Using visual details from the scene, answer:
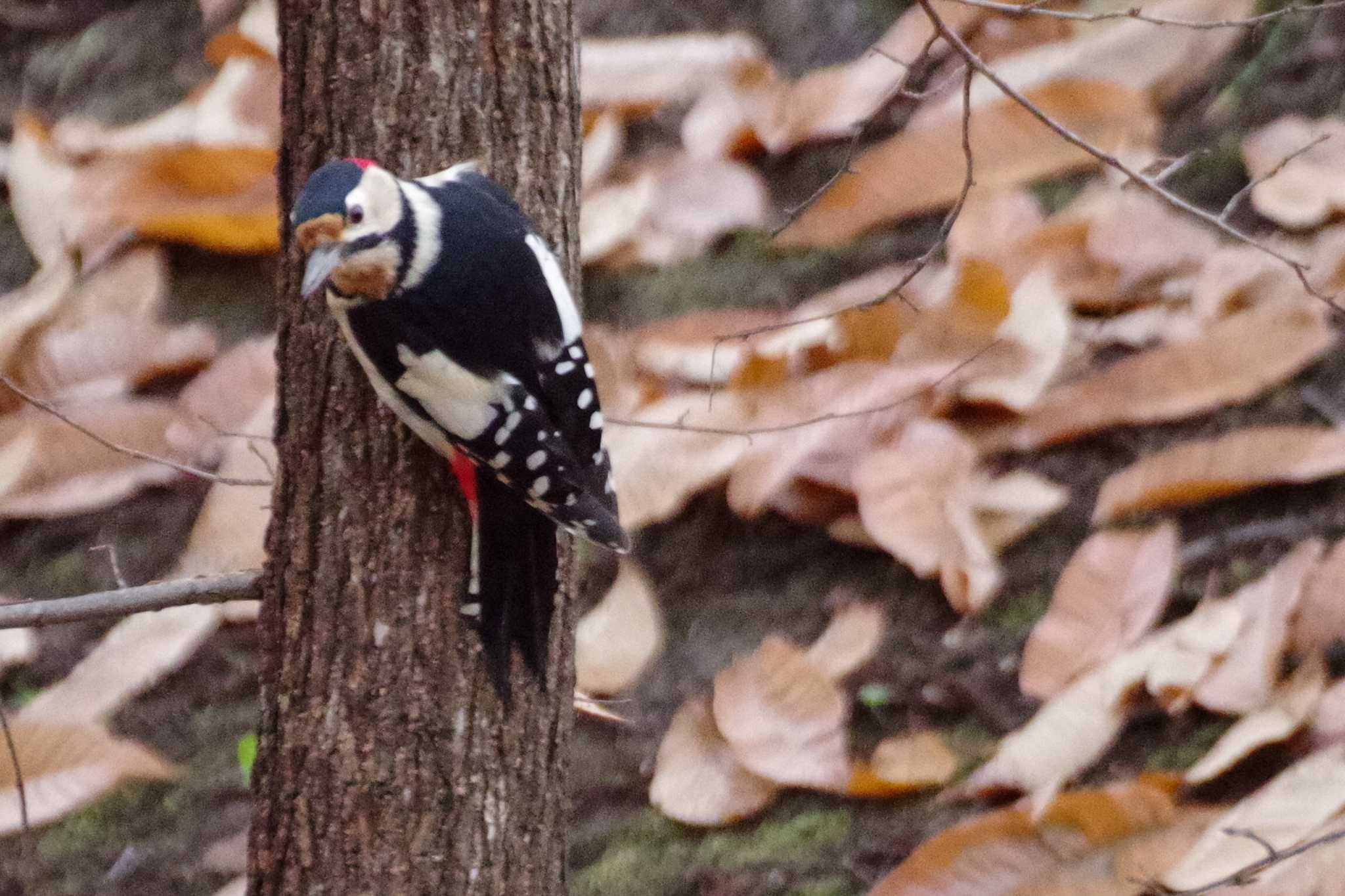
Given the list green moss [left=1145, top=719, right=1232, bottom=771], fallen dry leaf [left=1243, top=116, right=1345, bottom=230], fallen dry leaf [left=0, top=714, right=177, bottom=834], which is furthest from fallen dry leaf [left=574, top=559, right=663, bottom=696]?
fallen dry leaf [left=1243, top=116, right=1345, bottom=230]

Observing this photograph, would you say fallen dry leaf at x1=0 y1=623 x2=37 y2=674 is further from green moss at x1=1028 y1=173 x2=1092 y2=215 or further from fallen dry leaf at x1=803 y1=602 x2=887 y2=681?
green moss at x1=1028 y1=173 x2=1092 y2=215

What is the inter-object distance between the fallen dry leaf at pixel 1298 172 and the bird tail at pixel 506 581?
6.04 ft

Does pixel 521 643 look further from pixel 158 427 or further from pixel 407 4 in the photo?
pixel 158 427

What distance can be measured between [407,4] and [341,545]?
48 cm

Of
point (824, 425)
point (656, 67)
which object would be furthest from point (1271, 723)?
point (656, 67)

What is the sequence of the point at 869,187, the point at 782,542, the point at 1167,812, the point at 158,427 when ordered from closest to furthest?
the point at 1167,812, the point at 782,542, the point at 158,427, the point at 869,187

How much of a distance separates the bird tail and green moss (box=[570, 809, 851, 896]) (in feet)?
2.08

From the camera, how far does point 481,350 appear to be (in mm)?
1361

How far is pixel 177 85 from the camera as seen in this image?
11.4 feet

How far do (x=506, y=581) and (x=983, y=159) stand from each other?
1966 mm

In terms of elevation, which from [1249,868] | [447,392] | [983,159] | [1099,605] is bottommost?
[1249,868]

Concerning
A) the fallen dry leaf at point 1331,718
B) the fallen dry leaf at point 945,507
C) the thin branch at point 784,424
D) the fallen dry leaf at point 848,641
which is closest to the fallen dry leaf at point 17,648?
the thin branch at point 784,424

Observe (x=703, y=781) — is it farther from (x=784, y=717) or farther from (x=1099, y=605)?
(x=1099, y=605)

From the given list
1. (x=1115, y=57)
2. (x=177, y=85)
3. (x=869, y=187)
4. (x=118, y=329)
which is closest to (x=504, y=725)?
(x=118, y=329)
